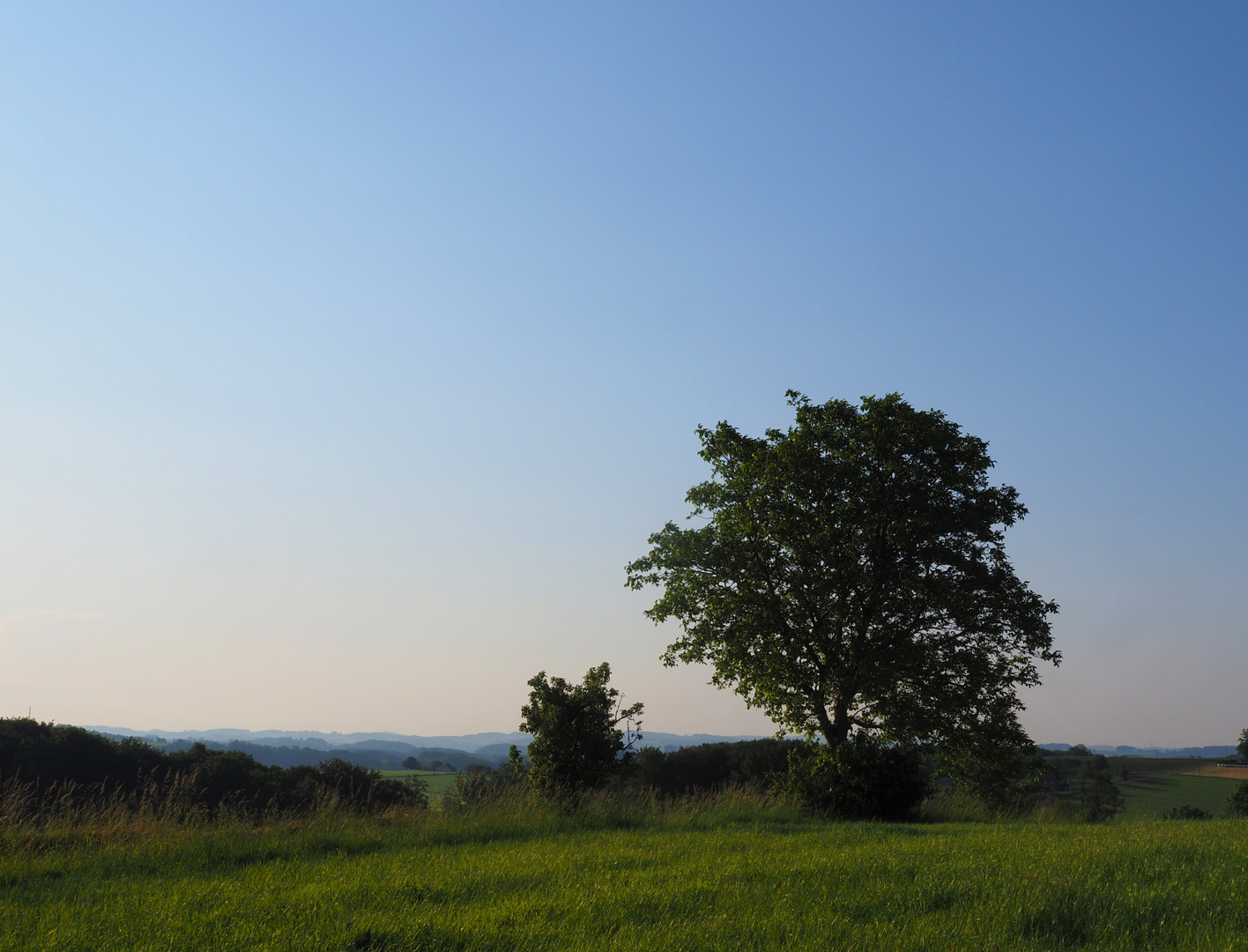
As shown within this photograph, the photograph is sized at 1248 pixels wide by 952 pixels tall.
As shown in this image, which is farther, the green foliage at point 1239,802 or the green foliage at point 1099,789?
the green foliage at point 1099,789

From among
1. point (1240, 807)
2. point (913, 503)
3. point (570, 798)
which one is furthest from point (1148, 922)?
point (1240, 807)

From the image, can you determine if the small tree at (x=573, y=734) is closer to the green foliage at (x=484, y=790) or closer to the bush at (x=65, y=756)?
the green foliage at (x=484, y=790)

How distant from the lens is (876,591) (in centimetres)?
2317

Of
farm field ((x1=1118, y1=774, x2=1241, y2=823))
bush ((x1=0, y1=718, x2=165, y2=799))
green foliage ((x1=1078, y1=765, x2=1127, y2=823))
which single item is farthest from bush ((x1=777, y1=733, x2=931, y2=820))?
green foliage ((x1=1078, y1=765, x2=1127, y2=823))

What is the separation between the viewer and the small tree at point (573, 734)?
20562 mm

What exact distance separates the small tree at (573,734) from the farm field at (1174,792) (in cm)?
6427

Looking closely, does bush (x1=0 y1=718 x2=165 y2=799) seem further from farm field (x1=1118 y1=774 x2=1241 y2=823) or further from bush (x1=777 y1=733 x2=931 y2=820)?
farm field (x1=1118 y1=774 x2=1241 y2=823)

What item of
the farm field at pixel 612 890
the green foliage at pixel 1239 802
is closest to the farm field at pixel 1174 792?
the green foliage at pixel 1239 802

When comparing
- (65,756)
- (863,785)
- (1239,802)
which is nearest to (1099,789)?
(1239,802)

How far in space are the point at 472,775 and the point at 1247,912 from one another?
1507cm

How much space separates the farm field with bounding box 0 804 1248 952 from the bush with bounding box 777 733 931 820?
20.6ft

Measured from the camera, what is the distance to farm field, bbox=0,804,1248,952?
6.93m

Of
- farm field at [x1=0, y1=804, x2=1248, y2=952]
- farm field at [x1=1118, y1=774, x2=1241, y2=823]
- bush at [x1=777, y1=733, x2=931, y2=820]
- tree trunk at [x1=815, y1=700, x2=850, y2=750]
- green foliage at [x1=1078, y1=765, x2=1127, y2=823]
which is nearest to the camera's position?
farm field at [x1=0, y1=804, x2=1248, y2=952]

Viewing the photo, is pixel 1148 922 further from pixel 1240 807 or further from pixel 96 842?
pixel 1240 807
